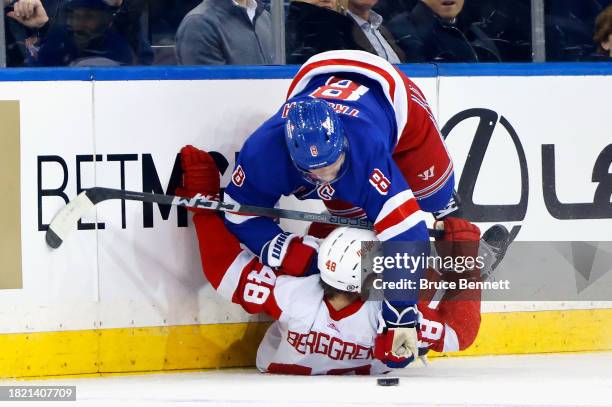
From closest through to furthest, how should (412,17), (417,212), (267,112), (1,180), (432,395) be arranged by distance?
(432,395) → (417,212) → (1,180) → (267,112) → (412,17)

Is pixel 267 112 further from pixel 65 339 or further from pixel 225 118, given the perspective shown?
pixel 65 339

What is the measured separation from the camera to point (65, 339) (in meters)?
4.54

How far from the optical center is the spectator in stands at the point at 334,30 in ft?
16.1

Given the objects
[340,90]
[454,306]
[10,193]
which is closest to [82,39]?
[10,193]

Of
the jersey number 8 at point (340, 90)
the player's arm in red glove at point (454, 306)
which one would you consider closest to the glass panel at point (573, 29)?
the player's arm in red glove at point (454, 306)

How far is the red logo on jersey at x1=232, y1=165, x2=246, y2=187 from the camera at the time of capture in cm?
441

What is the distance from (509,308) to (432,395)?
1316 millimetres

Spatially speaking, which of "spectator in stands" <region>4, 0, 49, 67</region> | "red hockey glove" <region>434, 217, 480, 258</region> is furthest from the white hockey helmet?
"spectator in stands" <region>4, 0, 49, 67</region>

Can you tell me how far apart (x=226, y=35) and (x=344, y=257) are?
118 cm

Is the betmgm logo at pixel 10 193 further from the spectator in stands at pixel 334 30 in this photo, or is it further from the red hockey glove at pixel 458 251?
the red hockey glove at pixel 458 251

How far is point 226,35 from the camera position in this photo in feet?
16.0

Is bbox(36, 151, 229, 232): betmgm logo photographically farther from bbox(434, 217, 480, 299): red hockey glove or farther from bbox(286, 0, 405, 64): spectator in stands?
bbox(434, 217, 480, 299): red hockey glove

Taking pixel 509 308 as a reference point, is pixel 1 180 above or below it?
above

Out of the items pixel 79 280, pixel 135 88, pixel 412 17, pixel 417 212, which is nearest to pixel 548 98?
pixel 412 17
